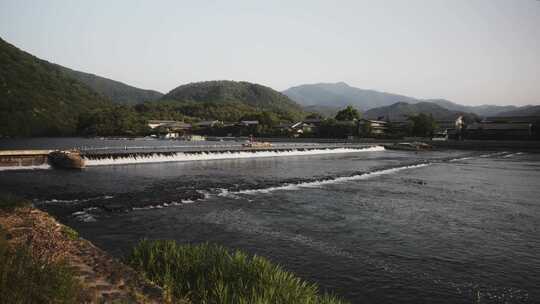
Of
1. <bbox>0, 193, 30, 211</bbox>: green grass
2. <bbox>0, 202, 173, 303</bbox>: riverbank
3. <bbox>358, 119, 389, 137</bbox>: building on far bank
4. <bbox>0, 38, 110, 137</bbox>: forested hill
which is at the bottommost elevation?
<bbox>0, 202, 173, 303</bbox>: riverbank

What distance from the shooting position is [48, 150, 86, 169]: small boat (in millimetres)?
31080

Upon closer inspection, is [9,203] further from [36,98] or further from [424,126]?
[36,98]

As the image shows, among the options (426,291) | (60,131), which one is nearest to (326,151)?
(426,291)

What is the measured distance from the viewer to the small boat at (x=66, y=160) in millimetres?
31080

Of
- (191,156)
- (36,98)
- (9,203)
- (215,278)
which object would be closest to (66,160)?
(191,156)

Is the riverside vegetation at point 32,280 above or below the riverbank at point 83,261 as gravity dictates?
above

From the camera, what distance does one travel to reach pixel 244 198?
1983 centimetres

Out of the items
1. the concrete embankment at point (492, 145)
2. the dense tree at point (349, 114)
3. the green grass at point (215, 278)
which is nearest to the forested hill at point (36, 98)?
the dense tree at point (349, 114)

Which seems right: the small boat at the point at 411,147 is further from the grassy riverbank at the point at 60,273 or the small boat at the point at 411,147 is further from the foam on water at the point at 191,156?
the grassy riverbank at the point at 60,273

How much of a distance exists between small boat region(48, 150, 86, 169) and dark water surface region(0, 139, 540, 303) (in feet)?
10.7

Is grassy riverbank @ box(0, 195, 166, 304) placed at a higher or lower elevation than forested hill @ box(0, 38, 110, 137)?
lower

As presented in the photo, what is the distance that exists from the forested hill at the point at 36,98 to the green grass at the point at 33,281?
131 metres

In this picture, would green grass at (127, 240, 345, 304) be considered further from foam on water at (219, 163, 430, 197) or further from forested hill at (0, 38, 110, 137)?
forested hill at (0, 38, 110, 137)

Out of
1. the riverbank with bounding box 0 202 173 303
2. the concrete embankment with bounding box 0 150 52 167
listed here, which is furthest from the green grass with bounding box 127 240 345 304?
the concrete embankment with bounding box 0 150 52 167
